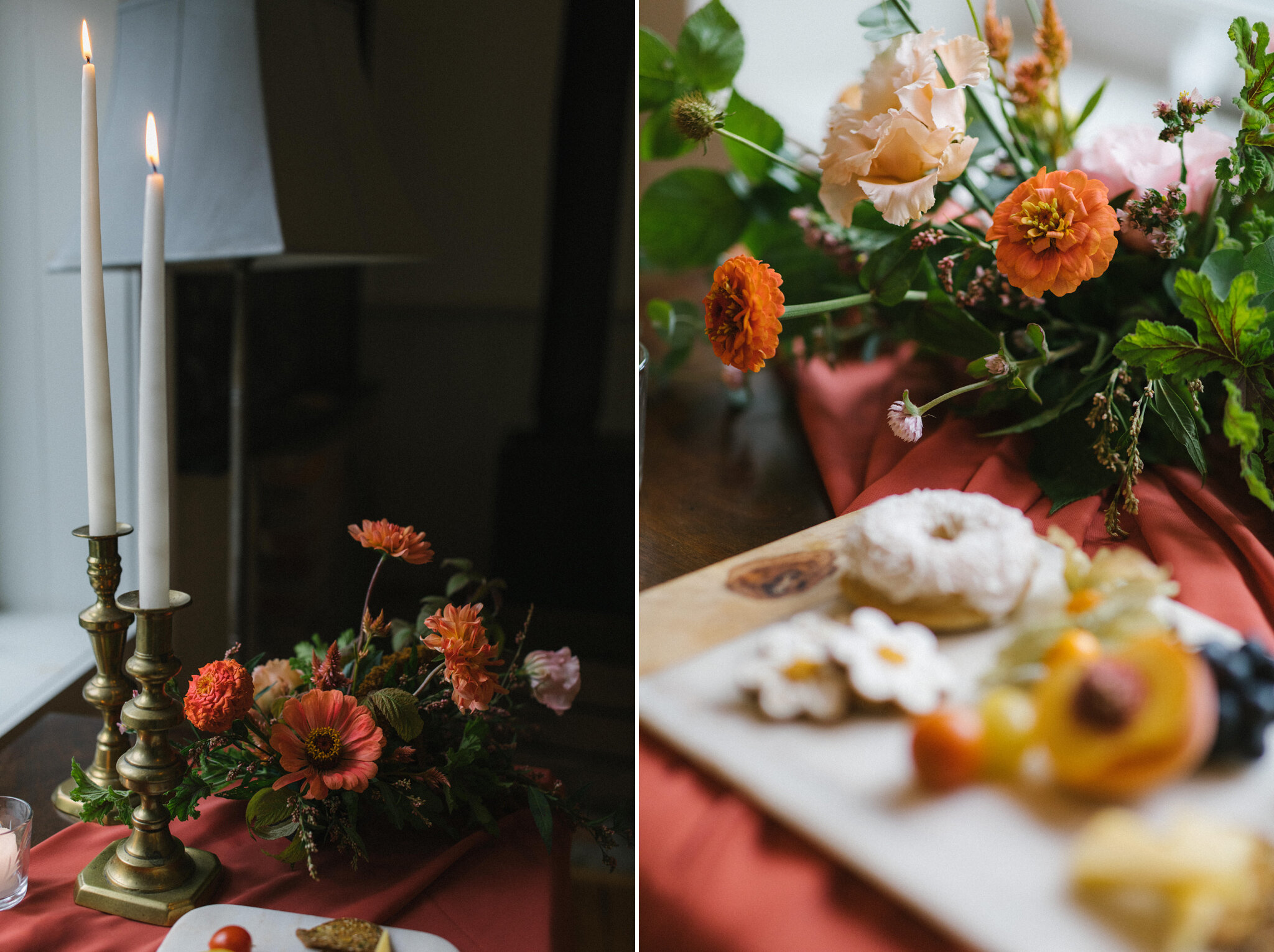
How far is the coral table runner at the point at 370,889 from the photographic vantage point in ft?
1.00

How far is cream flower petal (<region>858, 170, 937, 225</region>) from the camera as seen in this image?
0.32 meters

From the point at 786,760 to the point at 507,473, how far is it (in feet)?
3.05

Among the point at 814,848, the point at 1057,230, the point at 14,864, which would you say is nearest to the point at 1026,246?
the point at 1057,230

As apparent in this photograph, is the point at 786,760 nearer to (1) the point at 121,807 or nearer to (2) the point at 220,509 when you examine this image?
(1) the point at 121,807

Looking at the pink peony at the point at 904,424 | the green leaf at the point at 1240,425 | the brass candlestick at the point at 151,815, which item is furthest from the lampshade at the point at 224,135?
the green leaf at the point at 1240,425

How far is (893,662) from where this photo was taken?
207 millimetres

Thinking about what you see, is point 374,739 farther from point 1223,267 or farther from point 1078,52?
point 1078,52

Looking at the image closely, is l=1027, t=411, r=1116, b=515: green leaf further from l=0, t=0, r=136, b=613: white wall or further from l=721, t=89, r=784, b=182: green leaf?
l=0, t=0, r=136, b=613: white wall

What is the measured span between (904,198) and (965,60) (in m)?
0.07

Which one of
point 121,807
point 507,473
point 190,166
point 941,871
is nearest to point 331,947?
point 121,807

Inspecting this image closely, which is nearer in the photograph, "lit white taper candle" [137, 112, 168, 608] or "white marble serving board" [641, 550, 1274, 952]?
"white marble serving board" [641, 550, 1274, 952]

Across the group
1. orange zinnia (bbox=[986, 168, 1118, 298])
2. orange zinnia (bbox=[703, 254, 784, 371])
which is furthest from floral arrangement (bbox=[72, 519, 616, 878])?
orange zinnia (bbox=[986, 168, 1118, 298])

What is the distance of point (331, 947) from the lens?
0.28m

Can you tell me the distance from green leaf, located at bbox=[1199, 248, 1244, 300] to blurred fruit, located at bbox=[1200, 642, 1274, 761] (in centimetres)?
17
